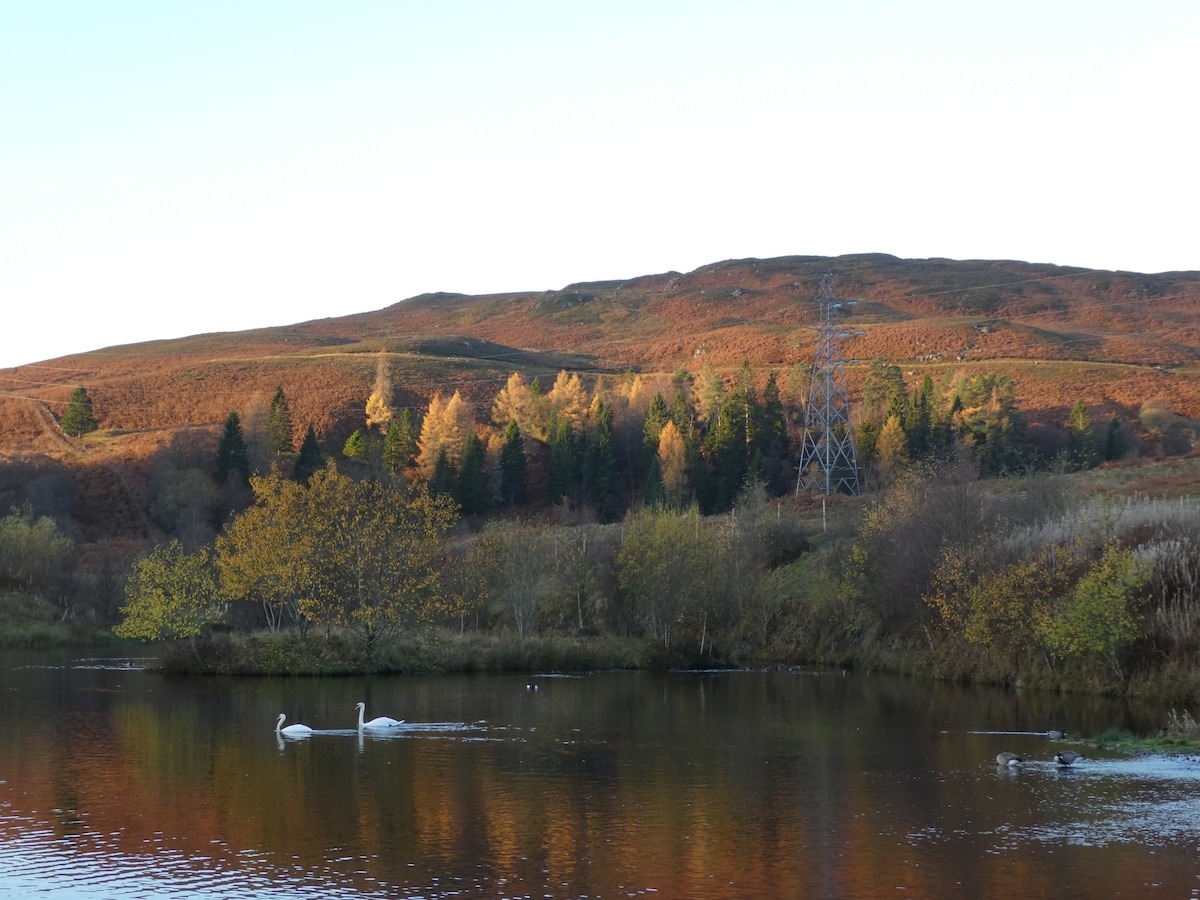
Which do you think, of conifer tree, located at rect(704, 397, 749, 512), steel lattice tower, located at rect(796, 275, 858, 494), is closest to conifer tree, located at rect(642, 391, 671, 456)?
conifer tree, located at rect(704, 397, 749, 512)

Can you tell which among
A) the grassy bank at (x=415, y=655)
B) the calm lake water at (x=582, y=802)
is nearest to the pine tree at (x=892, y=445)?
the grassy bank at (x=415, y=655)

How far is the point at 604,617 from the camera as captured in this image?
59.8m

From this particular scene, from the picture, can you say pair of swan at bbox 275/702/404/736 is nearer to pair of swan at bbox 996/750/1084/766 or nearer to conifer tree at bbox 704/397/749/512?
pair of swan at bbox 996/750/1084/766

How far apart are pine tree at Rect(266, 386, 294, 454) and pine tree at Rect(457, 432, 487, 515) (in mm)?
17531

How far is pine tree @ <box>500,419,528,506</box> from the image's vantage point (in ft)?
348

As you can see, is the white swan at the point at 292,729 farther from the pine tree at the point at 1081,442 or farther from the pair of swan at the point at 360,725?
the pine tree at the point at 1081,442

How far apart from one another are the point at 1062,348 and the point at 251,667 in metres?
127

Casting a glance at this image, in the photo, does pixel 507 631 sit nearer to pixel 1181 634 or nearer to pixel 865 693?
pixel 865 693

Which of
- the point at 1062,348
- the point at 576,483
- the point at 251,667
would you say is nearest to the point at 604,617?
the point at 251,667

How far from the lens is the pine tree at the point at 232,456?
103 m

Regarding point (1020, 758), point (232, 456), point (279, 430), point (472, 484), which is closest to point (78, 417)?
point (279, 430)

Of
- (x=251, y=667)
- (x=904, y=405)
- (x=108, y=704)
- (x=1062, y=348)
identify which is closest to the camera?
(x=108, y=704)

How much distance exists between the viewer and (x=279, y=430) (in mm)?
110625

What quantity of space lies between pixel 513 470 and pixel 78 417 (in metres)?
45.4
